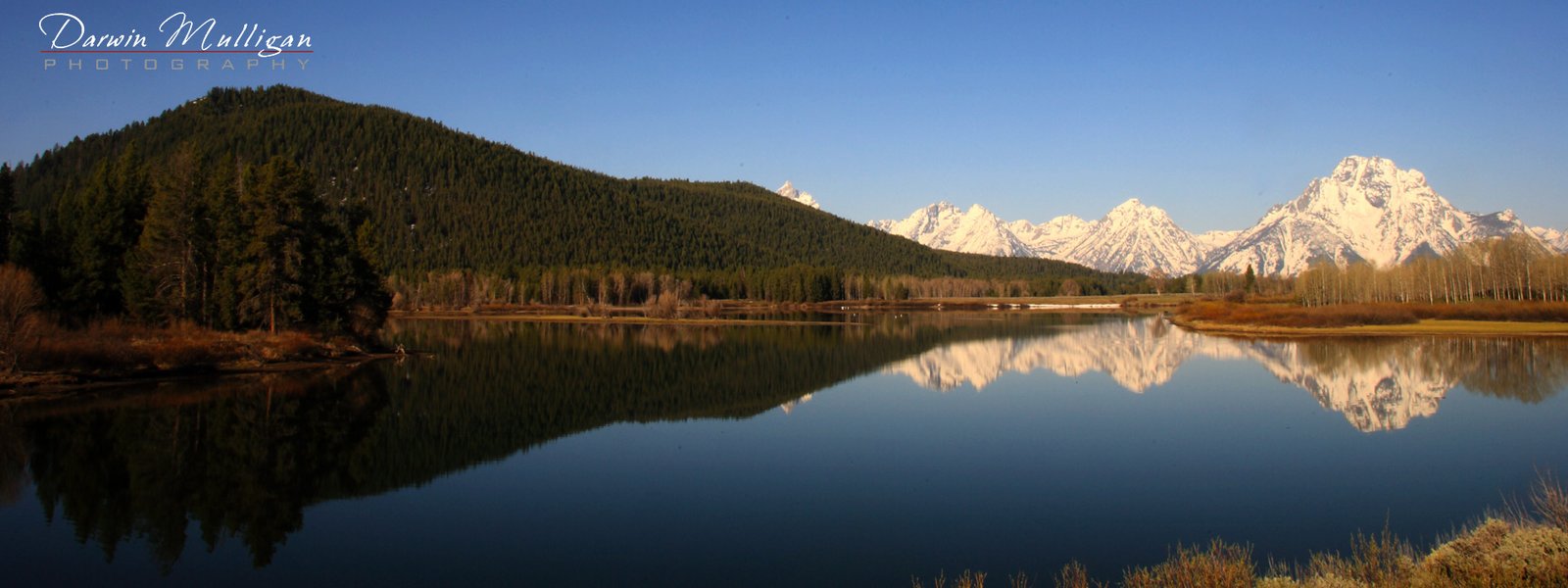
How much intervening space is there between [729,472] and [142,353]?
2639cm

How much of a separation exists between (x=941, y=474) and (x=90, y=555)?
15.6 metres

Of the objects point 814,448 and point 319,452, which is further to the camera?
point 814,448

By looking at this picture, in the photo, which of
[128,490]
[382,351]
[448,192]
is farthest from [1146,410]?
[448,192]

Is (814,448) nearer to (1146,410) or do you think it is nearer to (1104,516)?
(1104,516)

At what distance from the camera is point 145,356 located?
119 feet

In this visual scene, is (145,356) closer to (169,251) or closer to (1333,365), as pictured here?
(169,251)

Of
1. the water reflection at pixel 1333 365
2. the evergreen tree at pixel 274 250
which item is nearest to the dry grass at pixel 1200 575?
the water reflection at pixel 1333 365

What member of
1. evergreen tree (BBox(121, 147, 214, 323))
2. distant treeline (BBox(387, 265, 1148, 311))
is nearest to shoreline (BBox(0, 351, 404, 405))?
evergreen tree (BBox(121, 147, 214, 323))

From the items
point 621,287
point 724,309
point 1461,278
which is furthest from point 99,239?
point 1461,278

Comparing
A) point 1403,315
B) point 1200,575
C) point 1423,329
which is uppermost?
point 1403,315

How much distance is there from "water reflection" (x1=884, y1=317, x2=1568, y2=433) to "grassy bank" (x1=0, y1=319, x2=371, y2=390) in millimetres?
27841

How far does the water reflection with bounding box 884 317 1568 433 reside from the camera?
3575 centimetres

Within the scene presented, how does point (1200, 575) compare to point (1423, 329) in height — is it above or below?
below

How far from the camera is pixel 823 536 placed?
53.8ft
